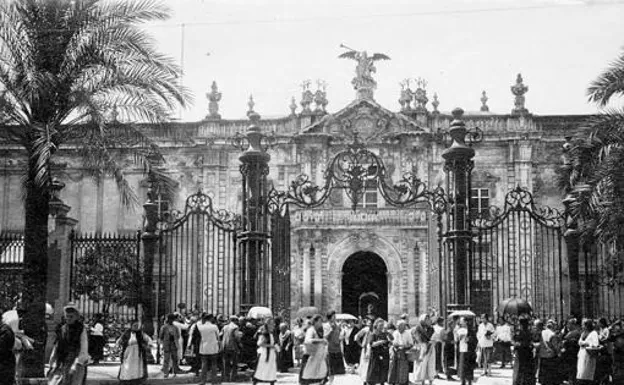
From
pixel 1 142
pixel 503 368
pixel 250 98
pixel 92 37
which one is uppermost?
pixel 250 98

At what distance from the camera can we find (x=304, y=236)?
33531 millimetres

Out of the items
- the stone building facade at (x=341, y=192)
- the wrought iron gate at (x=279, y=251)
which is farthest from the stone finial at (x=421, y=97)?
the wrought iron gate at (x=279, y=251)

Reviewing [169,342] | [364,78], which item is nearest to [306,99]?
[364,78]

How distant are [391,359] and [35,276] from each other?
603 centimetres

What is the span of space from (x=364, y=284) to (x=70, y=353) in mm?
24228

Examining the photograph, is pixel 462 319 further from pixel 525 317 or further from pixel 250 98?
pixel 250 98

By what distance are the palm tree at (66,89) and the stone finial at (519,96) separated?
2119 centimetres

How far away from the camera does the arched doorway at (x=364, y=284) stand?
34.6 metres

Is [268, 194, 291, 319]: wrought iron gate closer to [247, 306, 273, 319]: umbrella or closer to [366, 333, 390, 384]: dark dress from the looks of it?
[247, 306, 273, 319]: umbrella

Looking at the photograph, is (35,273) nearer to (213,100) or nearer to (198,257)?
(198,257)

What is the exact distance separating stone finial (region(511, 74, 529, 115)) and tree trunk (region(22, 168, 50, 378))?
920 inches

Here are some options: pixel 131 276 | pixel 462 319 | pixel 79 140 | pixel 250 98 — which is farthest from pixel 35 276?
pixel 250 98

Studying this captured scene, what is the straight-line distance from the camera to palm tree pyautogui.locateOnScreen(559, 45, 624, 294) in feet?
49.0

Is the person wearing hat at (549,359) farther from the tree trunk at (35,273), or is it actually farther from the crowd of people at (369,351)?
the tree trunk at (35,273)
